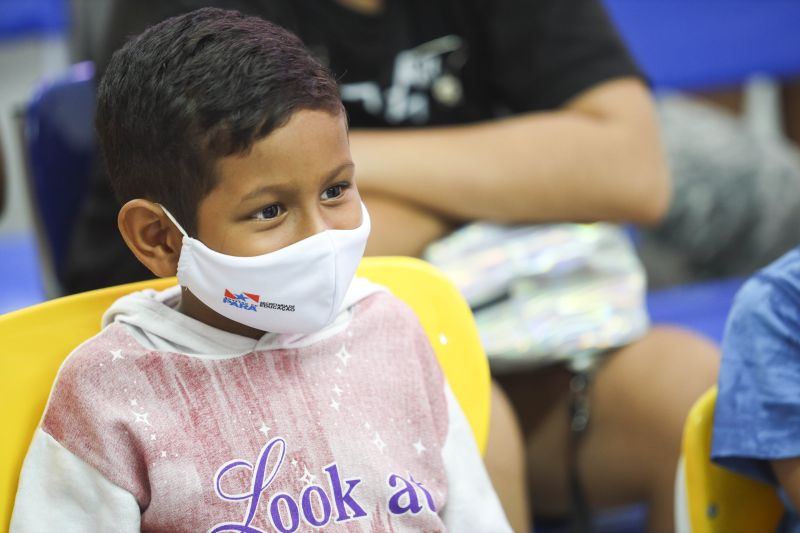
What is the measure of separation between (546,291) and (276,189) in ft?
1.98

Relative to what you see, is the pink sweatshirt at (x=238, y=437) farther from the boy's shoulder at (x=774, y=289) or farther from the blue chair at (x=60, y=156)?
the blue chair at (x=60, y=156)

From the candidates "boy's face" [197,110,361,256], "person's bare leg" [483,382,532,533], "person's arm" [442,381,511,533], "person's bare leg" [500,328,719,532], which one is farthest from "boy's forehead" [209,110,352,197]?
"person's bare leg" [500,328,719,532]

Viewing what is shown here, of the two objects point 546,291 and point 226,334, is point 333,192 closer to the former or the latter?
point 226,334

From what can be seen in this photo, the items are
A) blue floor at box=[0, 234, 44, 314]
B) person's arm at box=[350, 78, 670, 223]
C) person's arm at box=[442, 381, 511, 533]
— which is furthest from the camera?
blue floor at box=[0, 234, 44, 314]

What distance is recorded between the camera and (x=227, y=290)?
768 mm

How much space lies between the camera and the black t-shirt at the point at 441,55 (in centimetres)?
131

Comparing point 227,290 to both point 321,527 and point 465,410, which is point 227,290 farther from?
point 465,410

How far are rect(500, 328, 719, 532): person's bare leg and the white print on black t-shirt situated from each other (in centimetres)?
38

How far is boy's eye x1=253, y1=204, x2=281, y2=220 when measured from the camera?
76 centimetres

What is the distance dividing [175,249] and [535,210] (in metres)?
0.59

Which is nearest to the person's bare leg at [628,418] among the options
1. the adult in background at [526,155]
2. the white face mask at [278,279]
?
the adult in background at [526,155]

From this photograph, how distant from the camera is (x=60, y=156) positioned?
1.56 m

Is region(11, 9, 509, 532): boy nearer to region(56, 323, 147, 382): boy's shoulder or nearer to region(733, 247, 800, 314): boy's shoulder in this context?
region(56, 323, 147, 382): boy's shoulder

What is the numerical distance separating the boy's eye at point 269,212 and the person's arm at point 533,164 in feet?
1.50
